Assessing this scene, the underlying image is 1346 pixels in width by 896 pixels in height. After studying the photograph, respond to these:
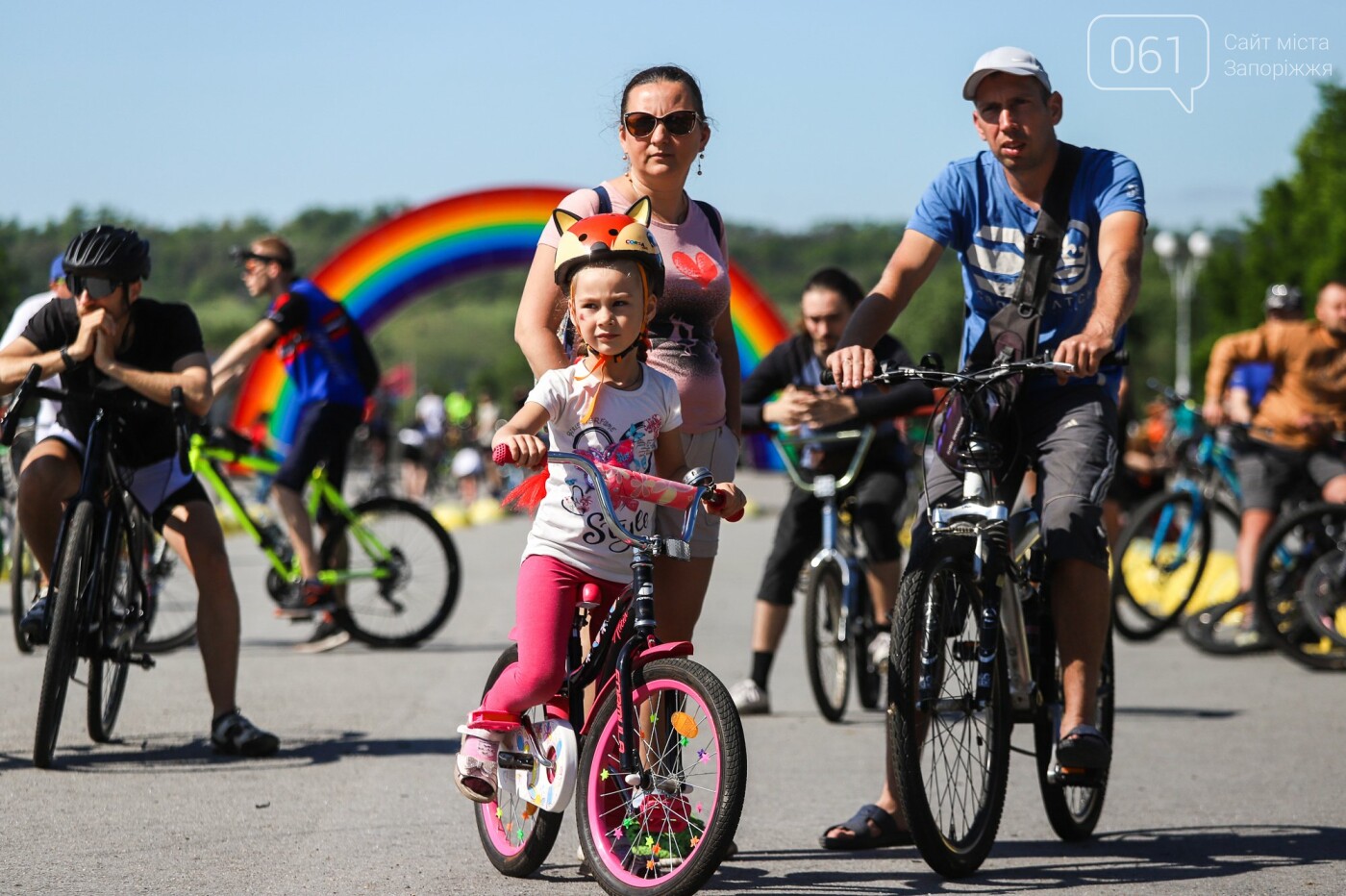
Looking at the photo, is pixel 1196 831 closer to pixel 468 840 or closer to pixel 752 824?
→ pixel 752 824

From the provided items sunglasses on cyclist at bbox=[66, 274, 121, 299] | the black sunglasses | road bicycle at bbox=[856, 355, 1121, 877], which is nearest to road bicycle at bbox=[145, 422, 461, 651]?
the black sunglasses

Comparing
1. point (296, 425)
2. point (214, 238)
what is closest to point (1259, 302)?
point (214, 238)

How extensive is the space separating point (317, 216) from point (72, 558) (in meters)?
133

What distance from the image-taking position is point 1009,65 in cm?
511

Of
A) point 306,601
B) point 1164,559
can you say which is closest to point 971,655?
point 306,601

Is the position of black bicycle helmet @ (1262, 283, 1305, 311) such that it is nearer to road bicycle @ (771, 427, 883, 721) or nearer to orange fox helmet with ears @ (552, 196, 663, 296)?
road bicycle @ (771, 427, 883, 721)

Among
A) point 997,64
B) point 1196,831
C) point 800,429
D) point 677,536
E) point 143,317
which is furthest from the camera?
point 800,429

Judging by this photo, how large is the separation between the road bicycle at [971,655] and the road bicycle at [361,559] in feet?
19.2

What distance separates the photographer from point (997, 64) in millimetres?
5129

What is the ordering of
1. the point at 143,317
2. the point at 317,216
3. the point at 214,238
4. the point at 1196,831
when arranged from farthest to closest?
the point at 317,216
the point at 214,238
the point at 143,317
the point at 1196,831

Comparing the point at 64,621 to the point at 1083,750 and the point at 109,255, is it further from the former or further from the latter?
the point at 1083,750

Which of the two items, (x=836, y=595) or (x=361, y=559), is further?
(x=361, y=559)

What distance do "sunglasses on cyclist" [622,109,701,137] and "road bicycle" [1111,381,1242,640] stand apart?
679 centimetres

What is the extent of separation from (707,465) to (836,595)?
347 centimetres
